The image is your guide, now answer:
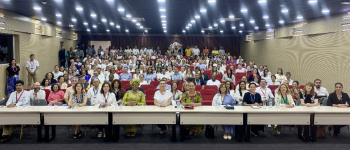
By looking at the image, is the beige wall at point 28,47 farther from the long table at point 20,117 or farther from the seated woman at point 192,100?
the seated woman at point 192,100

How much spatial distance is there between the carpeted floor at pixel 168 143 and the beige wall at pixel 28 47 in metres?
6.13

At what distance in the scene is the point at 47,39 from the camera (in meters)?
14.4

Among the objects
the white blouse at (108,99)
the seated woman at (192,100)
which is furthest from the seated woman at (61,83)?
the seated woman at (192,100)

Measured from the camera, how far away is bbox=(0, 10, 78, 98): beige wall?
1027 centimetres

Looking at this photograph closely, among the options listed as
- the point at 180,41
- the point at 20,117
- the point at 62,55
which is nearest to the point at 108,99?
the point at 20,117

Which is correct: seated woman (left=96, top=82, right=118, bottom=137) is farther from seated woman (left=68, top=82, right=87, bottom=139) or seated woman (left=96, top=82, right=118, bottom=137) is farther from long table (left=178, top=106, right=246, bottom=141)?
long table (left=178, top=106, right=246, bottom=141)

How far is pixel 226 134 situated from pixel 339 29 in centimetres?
788

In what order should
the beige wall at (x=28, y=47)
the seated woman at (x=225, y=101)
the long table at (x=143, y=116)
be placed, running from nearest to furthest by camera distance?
the long table at (x=143, y=116)
the seated woman at (x=225, y=101)
the beige wall at (x=28, y=47)

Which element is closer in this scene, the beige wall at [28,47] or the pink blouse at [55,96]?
the pink blouse at [55,96]

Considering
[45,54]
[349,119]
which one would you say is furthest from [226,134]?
[45,54]

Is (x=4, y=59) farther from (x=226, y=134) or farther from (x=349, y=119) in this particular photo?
(x=349, y=119)

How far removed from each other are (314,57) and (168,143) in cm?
968

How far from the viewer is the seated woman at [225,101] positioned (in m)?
5.49

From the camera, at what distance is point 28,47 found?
12.0m
